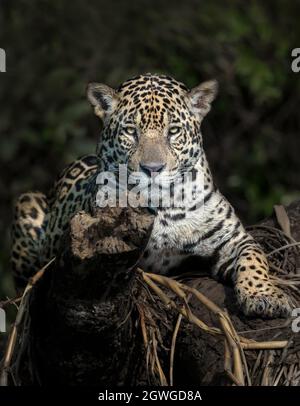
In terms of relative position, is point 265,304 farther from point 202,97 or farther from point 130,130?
point 202,97

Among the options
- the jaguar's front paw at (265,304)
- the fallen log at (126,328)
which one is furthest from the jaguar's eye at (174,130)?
the jaguar's front paw at (265,304)

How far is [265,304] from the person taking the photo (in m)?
7.27

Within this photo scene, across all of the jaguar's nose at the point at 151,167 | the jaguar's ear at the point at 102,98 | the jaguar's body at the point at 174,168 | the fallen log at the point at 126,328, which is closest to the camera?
the fallen log at the point at 126,328

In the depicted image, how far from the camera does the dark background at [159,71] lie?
51.0 ft

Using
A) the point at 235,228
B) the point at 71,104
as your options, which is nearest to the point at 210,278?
the point at 235,228

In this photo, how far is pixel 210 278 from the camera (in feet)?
26.3

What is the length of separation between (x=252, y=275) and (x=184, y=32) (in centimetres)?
924

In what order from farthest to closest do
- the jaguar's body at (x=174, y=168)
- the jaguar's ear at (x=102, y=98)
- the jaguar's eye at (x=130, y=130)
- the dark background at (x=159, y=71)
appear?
the dark background at (x=159, y=71), the jaguar's ear at (x=102, y=98), the jaguar's eye at (x=130, y=130), the jaguar's body at (x=174, y=168)


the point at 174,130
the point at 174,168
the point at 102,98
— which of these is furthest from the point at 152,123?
the point at 102,98

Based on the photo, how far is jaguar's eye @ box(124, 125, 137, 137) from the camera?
7.86 metres

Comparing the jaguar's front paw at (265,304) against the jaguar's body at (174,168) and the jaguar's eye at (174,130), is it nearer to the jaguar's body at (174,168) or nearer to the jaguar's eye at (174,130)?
the jaguar's body at (174,168)

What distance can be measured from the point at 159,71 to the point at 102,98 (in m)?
7.84

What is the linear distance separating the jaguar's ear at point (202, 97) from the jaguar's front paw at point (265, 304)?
1489 mm

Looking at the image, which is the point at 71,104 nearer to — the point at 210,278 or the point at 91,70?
the point at 91,70
